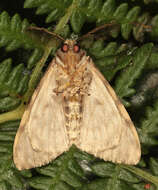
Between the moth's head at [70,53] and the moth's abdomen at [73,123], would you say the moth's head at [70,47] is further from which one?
the moth's abdomen at [73,123]

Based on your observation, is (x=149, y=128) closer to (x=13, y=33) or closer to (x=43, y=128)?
(x=43, y=128)

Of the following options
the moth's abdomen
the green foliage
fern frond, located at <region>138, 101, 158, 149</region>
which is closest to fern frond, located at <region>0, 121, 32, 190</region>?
the green foliage

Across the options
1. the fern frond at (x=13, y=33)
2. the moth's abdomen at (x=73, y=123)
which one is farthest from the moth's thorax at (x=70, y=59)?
the moth's abdomen at (x=73, y=123)

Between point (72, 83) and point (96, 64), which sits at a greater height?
point (96, 64)

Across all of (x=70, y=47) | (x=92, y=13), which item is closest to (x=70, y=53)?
(x=70, y=47)

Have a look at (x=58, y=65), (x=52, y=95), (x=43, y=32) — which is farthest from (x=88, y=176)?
(x=43, y=32)

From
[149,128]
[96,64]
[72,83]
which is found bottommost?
[149,128]

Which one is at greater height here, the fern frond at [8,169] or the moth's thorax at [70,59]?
the moth's thorax at [70,59]
